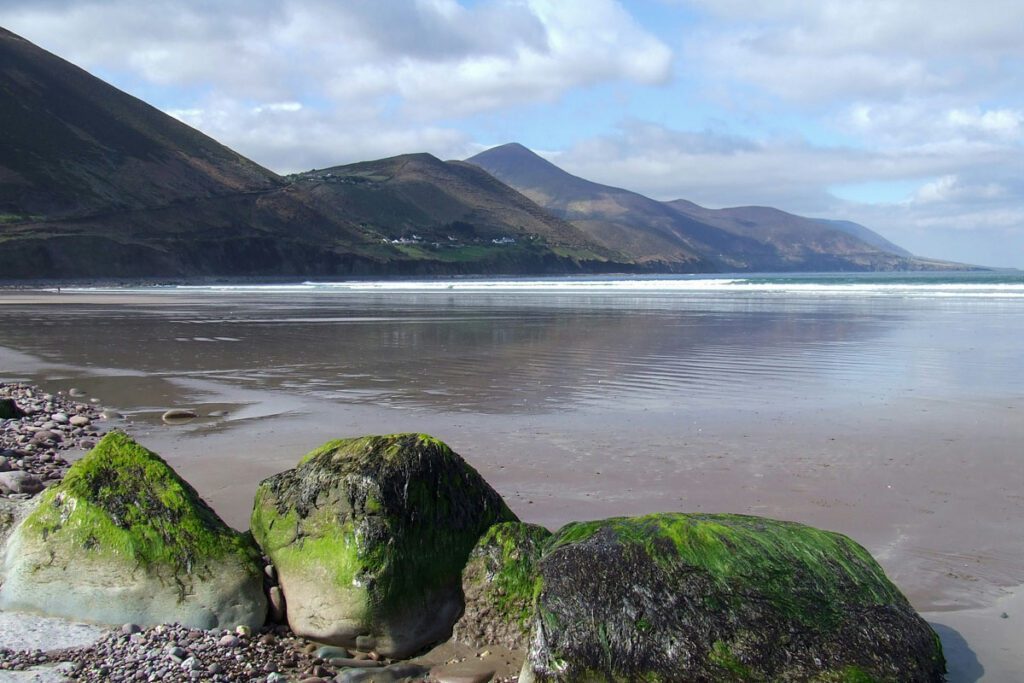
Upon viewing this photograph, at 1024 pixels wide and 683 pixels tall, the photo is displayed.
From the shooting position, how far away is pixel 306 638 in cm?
511

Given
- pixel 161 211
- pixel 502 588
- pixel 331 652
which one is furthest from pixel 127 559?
pixel 161 211

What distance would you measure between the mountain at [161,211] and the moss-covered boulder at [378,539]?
303 ft

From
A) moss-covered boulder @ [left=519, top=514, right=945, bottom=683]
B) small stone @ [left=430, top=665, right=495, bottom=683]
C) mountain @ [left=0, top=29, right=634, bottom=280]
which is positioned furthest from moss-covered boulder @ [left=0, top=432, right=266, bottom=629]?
mountain @ [left=0, top=29, right=634, bottom=280]

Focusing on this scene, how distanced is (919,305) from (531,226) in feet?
510

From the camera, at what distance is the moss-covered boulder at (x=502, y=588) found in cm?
504

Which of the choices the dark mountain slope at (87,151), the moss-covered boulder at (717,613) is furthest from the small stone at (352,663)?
the dark mountain slope at (87,151)

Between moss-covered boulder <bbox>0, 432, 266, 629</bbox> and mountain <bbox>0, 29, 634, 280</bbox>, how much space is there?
9143cm

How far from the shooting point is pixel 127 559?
5.19m

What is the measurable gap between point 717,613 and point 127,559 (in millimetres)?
3587

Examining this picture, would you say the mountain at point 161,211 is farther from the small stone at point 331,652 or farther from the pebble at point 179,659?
the small stone at point 331,652

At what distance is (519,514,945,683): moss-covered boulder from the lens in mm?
4117

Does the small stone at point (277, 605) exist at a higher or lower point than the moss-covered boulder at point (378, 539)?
lower

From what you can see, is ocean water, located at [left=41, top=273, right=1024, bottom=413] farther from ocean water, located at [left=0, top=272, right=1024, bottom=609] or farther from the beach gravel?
the beach gravel

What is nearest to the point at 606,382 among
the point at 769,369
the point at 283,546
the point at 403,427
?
the point at 769,369
